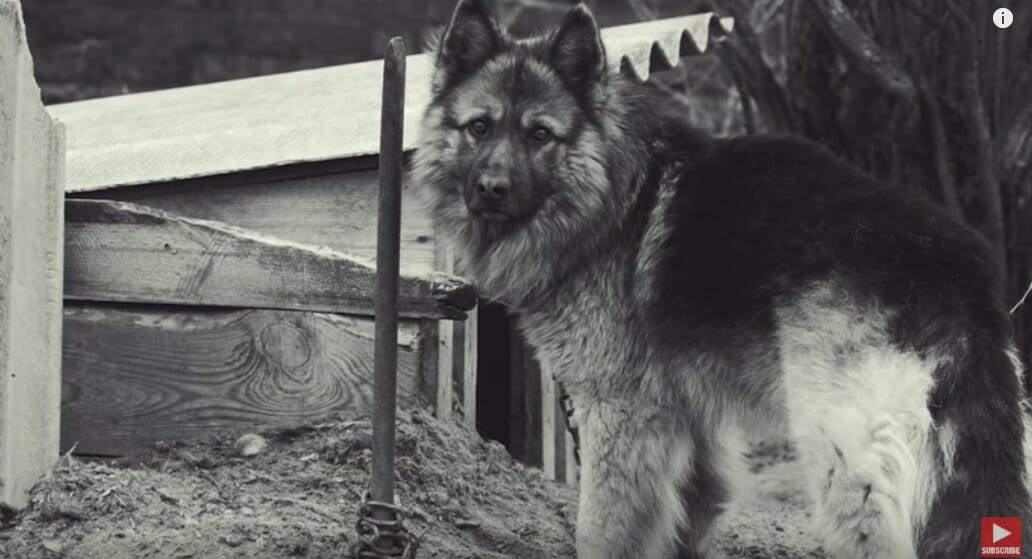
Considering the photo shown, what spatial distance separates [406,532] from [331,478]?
565 mm

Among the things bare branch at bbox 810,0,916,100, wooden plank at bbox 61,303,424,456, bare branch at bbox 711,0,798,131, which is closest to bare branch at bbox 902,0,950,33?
bare branch at bbox 810,0,916,100

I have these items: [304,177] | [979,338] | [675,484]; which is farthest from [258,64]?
[979,338]

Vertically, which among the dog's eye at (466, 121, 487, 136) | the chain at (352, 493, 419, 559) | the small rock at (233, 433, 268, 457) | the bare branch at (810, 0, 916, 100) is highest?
the bare branch at (810, 0, 916, 100)

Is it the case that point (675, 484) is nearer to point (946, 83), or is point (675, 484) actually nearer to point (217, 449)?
point (217, 449)

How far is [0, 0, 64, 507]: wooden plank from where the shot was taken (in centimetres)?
364

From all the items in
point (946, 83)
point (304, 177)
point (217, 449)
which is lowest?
point (217, 449)

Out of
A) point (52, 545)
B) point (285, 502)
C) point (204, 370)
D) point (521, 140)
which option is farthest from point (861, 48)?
point (52, 545)

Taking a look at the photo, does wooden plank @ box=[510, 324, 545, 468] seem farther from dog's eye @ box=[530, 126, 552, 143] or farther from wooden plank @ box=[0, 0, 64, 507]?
wooden plank @ box=[0, 0, 64, 507]

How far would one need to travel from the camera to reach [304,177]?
4.91m

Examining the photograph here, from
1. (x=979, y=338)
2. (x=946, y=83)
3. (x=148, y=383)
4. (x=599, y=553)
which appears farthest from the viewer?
(x=946, y=83)

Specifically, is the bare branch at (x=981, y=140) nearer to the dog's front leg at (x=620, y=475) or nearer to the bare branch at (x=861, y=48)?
the bare branch at (x=861, y=48)

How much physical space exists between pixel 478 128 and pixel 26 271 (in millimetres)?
1420

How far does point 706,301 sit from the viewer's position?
386 centimetres

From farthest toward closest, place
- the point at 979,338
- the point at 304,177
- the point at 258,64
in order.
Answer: the point at 258,64 → the point at 304,177 → the point at 979,338
